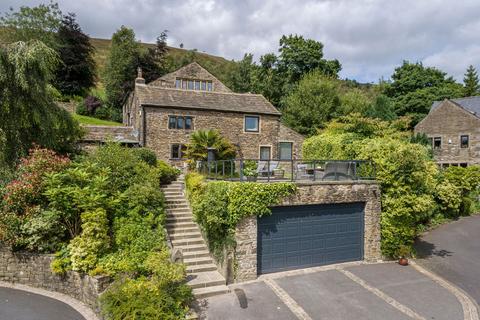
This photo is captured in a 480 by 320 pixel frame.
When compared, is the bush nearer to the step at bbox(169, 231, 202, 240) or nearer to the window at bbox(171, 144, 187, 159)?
the step at bbox(169, 231, 202, 240)

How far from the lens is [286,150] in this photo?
86.4 ft

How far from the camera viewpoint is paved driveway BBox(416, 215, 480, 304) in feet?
36.8

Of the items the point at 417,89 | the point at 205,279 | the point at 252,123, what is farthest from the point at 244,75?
the point at 205,279

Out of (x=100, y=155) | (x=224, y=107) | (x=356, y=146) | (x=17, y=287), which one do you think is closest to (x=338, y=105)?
(x=224, y=107)

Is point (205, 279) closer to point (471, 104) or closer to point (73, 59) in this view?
point (471, 104)

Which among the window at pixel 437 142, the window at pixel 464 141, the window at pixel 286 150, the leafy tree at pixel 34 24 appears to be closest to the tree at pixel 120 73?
the leafy tree at pixel 34 24

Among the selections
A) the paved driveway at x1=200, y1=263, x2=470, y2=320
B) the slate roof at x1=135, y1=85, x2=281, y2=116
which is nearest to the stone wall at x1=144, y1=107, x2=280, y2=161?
the slate roof at x1=135, y1=85, x2=281, y2=116

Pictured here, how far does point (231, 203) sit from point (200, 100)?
1516cm

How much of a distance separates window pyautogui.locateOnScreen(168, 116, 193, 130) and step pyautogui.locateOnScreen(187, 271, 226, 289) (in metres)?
14.0

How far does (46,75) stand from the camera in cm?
1286

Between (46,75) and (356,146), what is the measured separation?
15.3 metres

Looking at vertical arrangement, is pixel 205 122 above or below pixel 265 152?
above

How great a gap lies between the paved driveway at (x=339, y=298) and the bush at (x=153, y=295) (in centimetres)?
104

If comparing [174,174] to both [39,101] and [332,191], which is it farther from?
[332,191]
